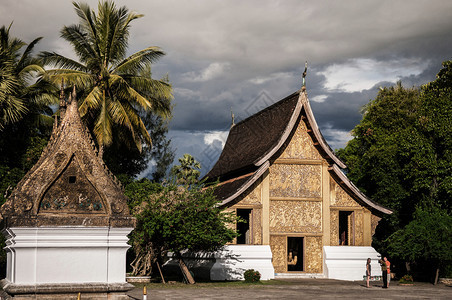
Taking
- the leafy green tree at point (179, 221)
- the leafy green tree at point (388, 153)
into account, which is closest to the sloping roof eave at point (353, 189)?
the leafy green tree at point (388, 153)

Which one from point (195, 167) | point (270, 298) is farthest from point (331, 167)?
→ point (195, 167)

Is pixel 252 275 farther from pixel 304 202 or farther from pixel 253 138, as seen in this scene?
pixel 253 138

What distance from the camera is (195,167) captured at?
5603cm

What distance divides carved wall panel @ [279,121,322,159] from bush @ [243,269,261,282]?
593cm

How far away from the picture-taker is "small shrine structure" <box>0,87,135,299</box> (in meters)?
11.2

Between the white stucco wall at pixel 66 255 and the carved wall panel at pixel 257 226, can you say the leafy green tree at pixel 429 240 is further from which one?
the white stucco wall at pixel 66 255

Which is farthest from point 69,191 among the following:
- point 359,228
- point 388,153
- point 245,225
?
point 388,153

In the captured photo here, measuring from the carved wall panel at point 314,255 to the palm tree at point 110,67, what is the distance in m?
10.1

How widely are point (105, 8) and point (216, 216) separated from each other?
44.3ft

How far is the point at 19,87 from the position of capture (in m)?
29.9

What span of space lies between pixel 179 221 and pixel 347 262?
944cm

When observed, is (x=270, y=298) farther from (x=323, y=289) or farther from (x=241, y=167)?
(x=241, y=167)

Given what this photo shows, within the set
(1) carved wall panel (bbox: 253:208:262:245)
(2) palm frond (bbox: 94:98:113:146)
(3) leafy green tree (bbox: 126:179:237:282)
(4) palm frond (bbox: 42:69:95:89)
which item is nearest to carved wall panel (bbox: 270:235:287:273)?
(1) carved wall panel (bbox: 253:208:262:245)

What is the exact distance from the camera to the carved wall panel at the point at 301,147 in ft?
90.9
